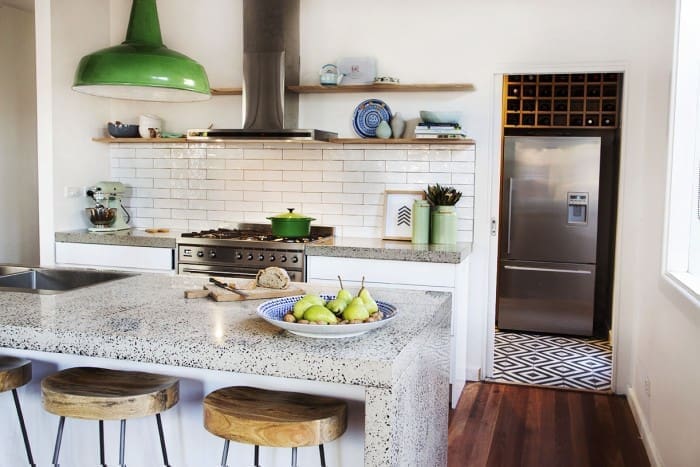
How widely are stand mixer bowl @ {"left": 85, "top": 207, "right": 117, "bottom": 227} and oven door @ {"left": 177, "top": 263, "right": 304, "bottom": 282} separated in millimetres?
861

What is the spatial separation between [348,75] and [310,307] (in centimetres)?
308

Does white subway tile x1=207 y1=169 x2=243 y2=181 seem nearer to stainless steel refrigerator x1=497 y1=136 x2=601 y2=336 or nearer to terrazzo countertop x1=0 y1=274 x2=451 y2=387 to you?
stainless steel refrigerator x1=497 y1=136 x2=601 y2=336

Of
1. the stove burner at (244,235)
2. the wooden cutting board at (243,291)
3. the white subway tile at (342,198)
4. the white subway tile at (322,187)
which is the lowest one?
the wooden cutting board at (243,291)

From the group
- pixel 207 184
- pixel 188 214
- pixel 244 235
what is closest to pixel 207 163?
pixel 207 184

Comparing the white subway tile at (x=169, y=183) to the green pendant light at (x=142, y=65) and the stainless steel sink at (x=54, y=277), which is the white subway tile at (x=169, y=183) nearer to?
the stainless steel sink at (x=54, y=277)

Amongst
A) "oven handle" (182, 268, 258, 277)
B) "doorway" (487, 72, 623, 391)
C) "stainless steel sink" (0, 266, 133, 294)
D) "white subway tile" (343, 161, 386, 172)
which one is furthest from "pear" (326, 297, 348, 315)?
"doorway" (487, 72, 623, 391)

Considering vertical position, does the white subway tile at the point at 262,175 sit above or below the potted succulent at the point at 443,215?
above

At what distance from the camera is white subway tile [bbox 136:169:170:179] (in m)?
5.42

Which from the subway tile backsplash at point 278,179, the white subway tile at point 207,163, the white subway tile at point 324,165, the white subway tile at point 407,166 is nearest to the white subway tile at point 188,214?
the subway tile backsplash at point 278,179

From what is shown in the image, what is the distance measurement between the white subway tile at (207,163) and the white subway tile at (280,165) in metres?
0.36

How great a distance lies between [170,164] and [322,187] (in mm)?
1288

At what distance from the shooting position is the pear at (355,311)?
2039mm

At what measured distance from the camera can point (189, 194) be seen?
5.36 meters

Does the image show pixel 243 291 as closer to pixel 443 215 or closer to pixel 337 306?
pixel 337 306
